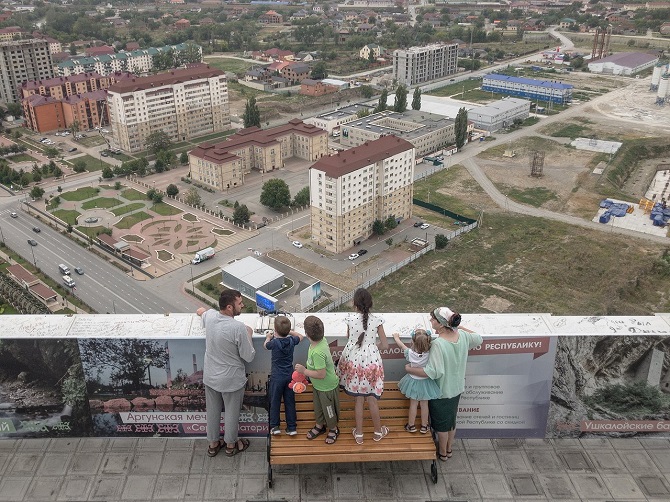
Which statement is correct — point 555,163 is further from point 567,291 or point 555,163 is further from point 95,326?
point 95,326

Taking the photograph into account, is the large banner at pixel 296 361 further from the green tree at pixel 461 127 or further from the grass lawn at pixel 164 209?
the green tree at pixel 461 127

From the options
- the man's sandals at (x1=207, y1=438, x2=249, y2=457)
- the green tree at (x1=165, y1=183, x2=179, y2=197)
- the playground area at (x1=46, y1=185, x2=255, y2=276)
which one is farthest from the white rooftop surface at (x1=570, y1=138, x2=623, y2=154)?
the man's sandals at (x1=207, y1=438, x2=249, y2=457)

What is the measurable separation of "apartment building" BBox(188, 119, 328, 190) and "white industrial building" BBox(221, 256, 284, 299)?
41.7 ft

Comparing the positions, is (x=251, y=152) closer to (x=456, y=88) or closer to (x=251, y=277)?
(x=251, y=277)

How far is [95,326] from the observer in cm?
648

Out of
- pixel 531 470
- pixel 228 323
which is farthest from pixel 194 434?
pixel 531 470

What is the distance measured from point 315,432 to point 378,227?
27856mm

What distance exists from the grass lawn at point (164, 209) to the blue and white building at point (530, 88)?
138ft

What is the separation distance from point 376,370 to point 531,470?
194 centimetres

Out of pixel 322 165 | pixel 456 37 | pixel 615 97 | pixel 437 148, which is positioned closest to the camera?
pixel 322 165

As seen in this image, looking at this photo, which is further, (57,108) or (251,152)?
(57,108)

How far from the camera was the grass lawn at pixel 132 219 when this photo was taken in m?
35.4

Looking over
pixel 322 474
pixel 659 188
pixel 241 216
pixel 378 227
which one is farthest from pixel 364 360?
pixel 659 188

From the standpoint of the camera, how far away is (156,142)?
47281 millimetres
